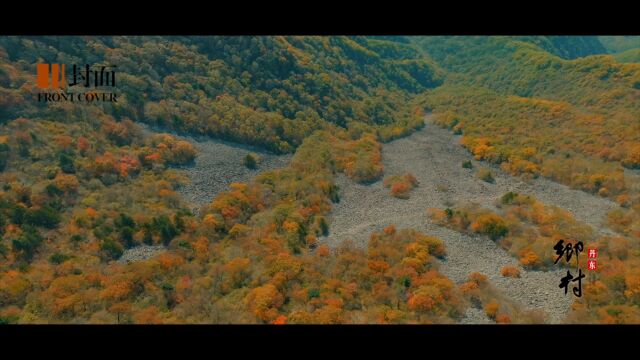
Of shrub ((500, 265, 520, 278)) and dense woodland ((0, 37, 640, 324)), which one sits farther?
shrub ((500, 265, 520, 278))

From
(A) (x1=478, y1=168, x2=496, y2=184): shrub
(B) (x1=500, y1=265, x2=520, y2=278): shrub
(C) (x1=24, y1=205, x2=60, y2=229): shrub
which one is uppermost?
(A) (x1=478, y1=168, x2=496, y2=184): shrub

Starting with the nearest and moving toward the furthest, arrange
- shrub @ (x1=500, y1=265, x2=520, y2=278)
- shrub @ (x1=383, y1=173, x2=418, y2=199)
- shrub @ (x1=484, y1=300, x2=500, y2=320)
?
shrub @ (x1=484, y1=300, x2=500, y2=320) → shrub @ (x1=500, y1=265, x2=520, y2=278) → shrub @ (x1=383, y1=173, x2=418, y2=199)

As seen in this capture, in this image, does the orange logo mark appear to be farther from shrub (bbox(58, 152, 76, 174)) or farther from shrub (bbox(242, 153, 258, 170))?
shrub (bbox(242, 153, 258, 170))

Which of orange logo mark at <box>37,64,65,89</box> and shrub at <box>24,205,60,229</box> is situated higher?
orange logo mark at <box>37,64,65,89</box>

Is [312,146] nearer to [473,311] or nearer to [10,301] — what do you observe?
[473,311]

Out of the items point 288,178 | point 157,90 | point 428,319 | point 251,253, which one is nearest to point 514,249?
point 428,319

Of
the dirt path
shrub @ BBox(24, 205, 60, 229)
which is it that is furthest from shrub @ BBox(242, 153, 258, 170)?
shrub @ BBox(24, 205, 60, 229)
